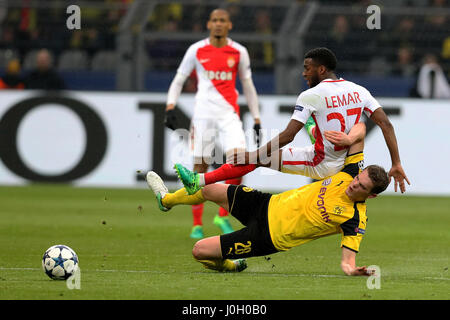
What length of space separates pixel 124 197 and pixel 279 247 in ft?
27.4

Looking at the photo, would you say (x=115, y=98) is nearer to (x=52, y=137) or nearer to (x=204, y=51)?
(x=52, y=137)

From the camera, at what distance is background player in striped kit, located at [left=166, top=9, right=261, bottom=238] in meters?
11.9

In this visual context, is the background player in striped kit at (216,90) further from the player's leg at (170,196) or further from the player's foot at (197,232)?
the player's leg at (170,196)

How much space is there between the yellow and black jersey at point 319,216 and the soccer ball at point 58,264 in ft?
5.69

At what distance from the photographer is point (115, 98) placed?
17734 millimetres

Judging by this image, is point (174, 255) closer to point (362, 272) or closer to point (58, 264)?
point (58, 264)

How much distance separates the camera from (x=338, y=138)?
27.4 ft

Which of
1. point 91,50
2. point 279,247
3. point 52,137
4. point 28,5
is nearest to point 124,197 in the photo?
point 52,137

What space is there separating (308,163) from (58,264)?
255 centimetres

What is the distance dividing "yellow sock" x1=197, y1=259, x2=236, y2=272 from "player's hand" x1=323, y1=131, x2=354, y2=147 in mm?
1427

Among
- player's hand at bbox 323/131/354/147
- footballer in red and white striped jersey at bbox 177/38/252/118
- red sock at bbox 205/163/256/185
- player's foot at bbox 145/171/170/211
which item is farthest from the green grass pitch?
footballer in red and white striped jersey at bbox 177/38/252/118

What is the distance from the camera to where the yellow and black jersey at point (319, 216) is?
829 centimetres

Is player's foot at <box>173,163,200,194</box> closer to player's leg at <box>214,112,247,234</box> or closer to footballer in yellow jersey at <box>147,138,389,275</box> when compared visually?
footballer in yellow jersey at <box>147,138,389,275</box>

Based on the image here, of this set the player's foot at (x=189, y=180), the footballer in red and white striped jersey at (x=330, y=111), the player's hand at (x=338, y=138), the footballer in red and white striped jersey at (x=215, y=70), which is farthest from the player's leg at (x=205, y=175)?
the footballer in red and white striped jersey at (x=215, y=70)
